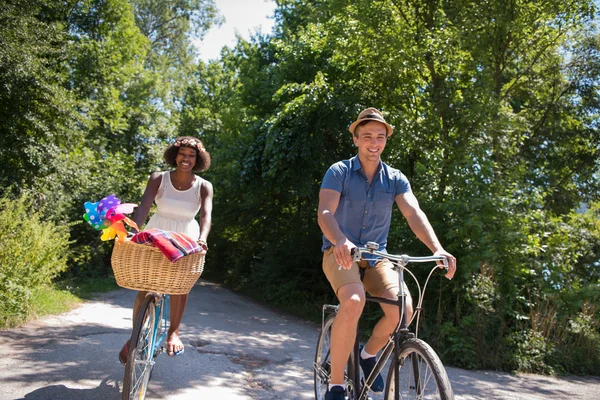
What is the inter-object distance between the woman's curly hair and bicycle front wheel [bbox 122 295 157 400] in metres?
1.43

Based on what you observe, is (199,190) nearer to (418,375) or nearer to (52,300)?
(418,375)

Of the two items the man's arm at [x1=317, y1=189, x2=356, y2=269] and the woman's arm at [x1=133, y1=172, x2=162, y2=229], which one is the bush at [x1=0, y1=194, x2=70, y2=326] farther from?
the man's arm at [x1=317, y1=189, x2=356, y2=269]

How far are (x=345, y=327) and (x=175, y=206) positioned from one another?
2.08m

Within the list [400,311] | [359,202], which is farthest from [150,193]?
[400,311]

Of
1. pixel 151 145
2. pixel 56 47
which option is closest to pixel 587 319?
pixel 56 47

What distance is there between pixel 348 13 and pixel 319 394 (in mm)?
9713

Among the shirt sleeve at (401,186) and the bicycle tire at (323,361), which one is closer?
the shirt sleeve at (401,186)

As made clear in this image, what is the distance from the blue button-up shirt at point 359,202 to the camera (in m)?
4.04

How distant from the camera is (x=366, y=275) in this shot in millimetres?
4066

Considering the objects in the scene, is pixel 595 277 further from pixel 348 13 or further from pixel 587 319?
pixel 348 13

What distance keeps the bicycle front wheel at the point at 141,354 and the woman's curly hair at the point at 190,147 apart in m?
1.43

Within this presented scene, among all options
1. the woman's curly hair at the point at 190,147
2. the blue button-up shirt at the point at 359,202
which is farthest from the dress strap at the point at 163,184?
the blue button-up shirt at the point at 359,202

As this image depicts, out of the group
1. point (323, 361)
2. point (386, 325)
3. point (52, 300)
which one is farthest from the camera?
point (52, 300)

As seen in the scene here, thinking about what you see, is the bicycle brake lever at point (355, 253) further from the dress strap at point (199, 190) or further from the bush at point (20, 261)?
the bush at point (20, 261)
